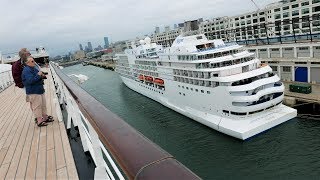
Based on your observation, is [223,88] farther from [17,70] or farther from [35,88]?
[17,70]

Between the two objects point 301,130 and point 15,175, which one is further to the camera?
point 301,130

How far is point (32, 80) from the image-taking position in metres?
6.25

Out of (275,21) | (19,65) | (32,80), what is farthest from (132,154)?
(275,21)

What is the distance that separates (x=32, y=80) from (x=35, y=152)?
209 centimetres

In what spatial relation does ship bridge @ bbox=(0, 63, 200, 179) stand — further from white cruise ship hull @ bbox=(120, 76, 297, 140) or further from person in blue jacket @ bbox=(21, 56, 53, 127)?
white cruise ship hull @ bbox=(120, 76, 297, 140)

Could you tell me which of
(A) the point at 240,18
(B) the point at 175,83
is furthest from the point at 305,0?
(B) the point at 175,83

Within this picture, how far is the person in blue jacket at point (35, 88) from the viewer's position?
6.20 meters

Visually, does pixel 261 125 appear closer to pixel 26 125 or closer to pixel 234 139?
pixel 234 139

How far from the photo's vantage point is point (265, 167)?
17.2 m

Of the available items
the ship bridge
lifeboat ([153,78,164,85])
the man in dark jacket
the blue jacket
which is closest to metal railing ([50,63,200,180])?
the ship bridge

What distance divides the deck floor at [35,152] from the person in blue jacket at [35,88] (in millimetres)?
274

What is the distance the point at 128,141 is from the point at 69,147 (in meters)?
3.58

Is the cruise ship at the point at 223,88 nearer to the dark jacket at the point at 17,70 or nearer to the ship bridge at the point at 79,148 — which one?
the ship bridge at the point at 79,148

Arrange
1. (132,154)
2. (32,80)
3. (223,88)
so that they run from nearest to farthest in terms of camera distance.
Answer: (132,154), (32,80), (223,88)
